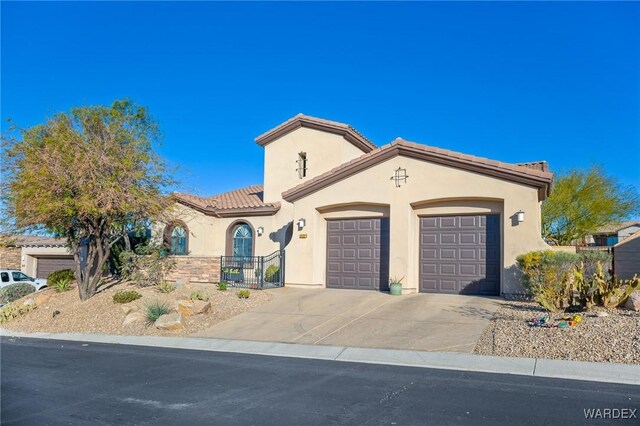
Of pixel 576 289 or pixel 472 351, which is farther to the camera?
pixel 576 289

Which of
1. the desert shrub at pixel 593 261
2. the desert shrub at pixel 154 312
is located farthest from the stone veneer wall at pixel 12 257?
the desert shrub at pixel 593 261

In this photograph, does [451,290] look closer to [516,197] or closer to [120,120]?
[516,197]

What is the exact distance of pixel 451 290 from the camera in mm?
15992

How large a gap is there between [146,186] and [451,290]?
1087 centimetres

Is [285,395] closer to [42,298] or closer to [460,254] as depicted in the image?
[460,254]

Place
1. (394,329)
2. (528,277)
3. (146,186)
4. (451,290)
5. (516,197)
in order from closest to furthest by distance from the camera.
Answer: (394,329)
(528,277)
(516,197)
(451,290)
(146,186)

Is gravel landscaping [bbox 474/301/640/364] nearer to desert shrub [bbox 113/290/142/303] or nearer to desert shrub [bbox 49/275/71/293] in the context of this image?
desert shrub [bbox 113/290/142/303]

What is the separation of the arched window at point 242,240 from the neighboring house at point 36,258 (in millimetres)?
13340

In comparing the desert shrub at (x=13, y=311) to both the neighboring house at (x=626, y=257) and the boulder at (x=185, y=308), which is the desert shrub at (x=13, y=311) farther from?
the neighboring house at (x=626, y=257)

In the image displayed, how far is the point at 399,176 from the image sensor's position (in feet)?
54.9

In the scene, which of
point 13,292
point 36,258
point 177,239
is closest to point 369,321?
point 177,239

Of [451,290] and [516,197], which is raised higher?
[516,197]

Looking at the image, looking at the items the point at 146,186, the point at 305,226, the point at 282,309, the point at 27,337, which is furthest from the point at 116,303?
the point at 305,226

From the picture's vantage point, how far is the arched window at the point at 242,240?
22.1 metres
